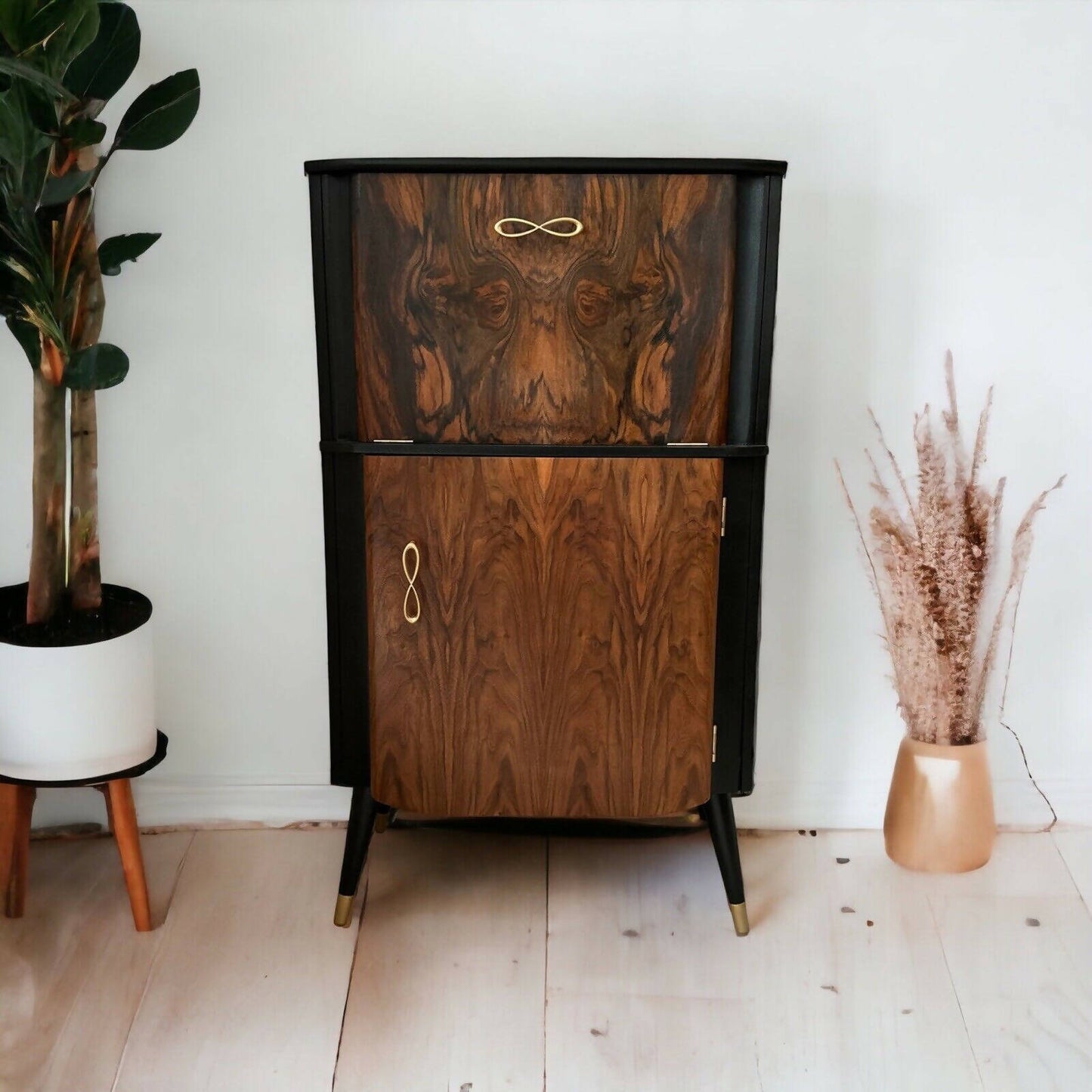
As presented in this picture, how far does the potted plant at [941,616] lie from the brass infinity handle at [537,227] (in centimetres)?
71

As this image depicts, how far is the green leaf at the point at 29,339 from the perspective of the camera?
5.33 feet

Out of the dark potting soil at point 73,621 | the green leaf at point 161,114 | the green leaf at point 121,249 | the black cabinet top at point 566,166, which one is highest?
the green leaf at point 161,114

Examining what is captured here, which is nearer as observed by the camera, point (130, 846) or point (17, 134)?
point (17, 134)

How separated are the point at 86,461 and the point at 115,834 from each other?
568 millimetres

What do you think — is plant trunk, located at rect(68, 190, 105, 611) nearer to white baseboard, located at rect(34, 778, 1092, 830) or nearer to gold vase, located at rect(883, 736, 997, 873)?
white baseboard, located at rect(34, 778, 1092, 830)

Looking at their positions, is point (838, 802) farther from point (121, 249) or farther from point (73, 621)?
point (121, 249)

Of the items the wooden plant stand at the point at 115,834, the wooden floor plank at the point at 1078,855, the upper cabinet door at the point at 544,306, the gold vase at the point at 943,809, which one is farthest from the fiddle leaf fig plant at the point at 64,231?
the wooden floor plank at the point at 1078,855

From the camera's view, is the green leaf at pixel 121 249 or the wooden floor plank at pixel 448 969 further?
the green leaf at pixel 121 249

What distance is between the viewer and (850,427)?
192cm

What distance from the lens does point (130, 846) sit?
5.65 feet

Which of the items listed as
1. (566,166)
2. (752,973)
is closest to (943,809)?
(752,973)

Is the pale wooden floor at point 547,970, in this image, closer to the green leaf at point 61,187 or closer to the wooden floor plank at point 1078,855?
the wooden floor plank at point 1078,855

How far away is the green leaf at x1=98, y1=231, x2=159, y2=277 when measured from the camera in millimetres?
1669

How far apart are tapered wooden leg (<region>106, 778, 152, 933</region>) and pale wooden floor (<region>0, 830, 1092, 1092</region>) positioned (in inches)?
1.6
